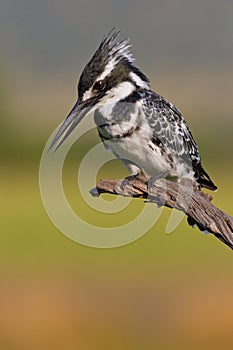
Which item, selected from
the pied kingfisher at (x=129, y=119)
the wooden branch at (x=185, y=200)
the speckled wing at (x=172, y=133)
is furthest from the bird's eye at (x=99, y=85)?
the wooden branch at (x=185, y=200)

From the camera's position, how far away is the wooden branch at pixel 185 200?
10.9 feet

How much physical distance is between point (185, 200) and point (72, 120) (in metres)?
0.63

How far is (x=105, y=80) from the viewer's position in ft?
12.7

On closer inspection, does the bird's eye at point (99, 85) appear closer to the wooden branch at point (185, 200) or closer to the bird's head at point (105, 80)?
the bird's head at point (105, 80)

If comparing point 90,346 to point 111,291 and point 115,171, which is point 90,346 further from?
point 115,171

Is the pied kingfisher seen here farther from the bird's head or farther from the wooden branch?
the wooden branch

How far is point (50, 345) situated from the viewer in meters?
8.66

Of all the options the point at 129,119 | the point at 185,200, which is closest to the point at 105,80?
the point at 129,119

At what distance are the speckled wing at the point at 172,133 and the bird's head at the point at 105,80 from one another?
0.10 metres

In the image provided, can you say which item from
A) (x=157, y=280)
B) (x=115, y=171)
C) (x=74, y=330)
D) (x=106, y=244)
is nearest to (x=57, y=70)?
(x=115, y=171)

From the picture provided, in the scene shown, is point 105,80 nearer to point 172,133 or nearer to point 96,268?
point 172,133

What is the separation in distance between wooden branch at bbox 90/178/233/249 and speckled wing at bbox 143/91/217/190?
0.45 meters

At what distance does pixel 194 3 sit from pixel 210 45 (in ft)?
18.9

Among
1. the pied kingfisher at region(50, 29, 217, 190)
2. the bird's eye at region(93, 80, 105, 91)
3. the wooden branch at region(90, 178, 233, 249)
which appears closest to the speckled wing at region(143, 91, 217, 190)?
the pied kingfisher at region(50, 29, 217, 190)
